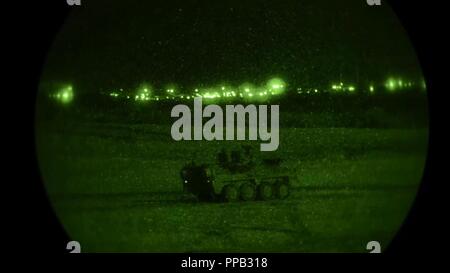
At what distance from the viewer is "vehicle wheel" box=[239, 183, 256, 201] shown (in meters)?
2.36

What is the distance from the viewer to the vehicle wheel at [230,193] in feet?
7.75

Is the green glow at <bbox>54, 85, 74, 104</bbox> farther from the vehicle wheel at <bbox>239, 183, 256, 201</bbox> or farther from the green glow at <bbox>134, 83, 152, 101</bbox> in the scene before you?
the vehicle wheel at <bbox>239, 183, 256, 201</bbox>

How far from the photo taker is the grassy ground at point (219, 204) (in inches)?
91.6

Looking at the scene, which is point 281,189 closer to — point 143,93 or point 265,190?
point 265,190

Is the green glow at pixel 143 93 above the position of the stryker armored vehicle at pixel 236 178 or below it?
above

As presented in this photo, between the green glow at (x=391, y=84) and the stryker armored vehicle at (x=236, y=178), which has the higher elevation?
the green glow at (x=391, y=84)

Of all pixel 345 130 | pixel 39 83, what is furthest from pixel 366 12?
pixel 39 83

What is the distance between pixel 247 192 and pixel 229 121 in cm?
27

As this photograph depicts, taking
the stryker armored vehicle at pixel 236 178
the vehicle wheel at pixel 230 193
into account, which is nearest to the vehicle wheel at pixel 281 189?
the stryker armored vehicle at pixel 236 178

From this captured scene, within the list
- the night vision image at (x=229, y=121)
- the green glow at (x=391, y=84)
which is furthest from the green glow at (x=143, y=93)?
the green glow at (x=391, y=84)

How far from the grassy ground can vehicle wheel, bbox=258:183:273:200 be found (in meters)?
0.04

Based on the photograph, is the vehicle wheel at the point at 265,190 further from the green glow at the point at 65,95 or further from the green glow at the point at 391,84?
the green glow at the point at 65,95

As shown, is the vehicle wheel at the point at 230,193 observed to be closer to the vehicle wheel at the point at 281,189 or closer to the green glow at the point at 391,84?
the vehicle wheel at the point at 281,189

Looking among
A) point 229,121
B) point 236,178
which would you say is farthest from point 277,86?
point 236,178
